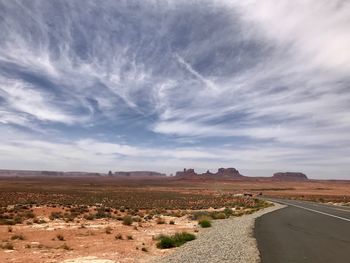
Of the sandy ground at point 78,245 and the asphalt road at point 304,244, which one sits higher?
the asphalt road at point 304,244

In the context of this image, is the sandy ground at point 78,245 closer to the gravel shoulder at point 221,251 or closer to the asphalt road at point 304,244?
the gravel shoulder at point 221,251

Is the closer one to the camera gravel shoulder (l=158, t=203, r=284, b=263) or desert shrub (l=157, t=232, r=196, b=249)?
gravel shoulder (l=158, t=203, r=284, b=263)

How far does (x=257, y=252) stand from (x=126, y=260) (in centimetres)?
492

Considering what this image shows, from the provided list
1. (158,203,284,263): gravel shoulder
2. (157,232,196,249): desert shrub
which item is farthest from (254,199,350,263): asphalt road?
(157,232,196,249): desert shrub

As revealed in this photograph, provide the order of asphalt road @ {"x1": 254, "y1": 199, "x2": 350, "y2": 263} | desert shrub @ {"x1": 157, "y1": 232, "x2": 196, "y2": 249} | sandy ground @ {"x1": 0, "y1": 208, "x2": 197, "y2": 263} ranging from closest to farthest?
asphalt road @ {"x1": 254, "y1": 199, "x2": 350, "y2": 263}
sandy ground @ {"x1": 0, "y1": 208, "x2": 197, "y2": 263}
desert shrub @ {"x1": 157, "y1": 232, "x2": 196, "y2": 249}

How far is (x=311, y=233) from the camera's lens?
1827cm

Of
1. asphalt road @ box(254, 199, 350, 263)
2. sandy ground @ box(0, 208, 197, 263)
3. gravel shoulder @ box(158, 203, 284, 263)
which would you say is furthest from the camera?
sandy ground @ box(0, 208, 197, 263)

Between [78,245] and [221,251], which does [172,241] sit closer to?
Result: [221,251]

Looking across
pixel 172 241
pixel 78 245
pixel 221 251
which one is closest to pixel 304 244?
pixel 221 251

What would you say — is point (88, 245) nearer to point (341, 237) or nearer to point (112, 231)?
point (112, 231)

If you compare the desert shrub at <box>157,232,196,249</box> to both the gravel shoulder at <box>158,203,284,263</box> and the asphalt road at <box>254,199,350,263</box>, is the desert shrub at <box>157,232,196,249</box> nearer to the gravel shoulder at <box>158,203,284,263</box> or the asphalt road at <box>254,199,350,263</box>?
the gravel shoulder at <box>158,203,284,263</box>

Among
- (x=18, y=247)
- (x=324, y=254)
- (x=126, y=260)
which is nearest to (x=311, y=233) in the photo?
(x=324, y=254)

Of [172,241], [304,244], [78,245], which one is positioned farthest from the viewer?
[78,245]

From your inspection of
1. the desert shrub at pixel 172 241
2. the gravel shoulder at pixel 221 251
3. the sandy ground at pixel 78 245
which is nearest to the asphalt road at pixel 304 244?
the gravel shoulder at pixel 221 251
